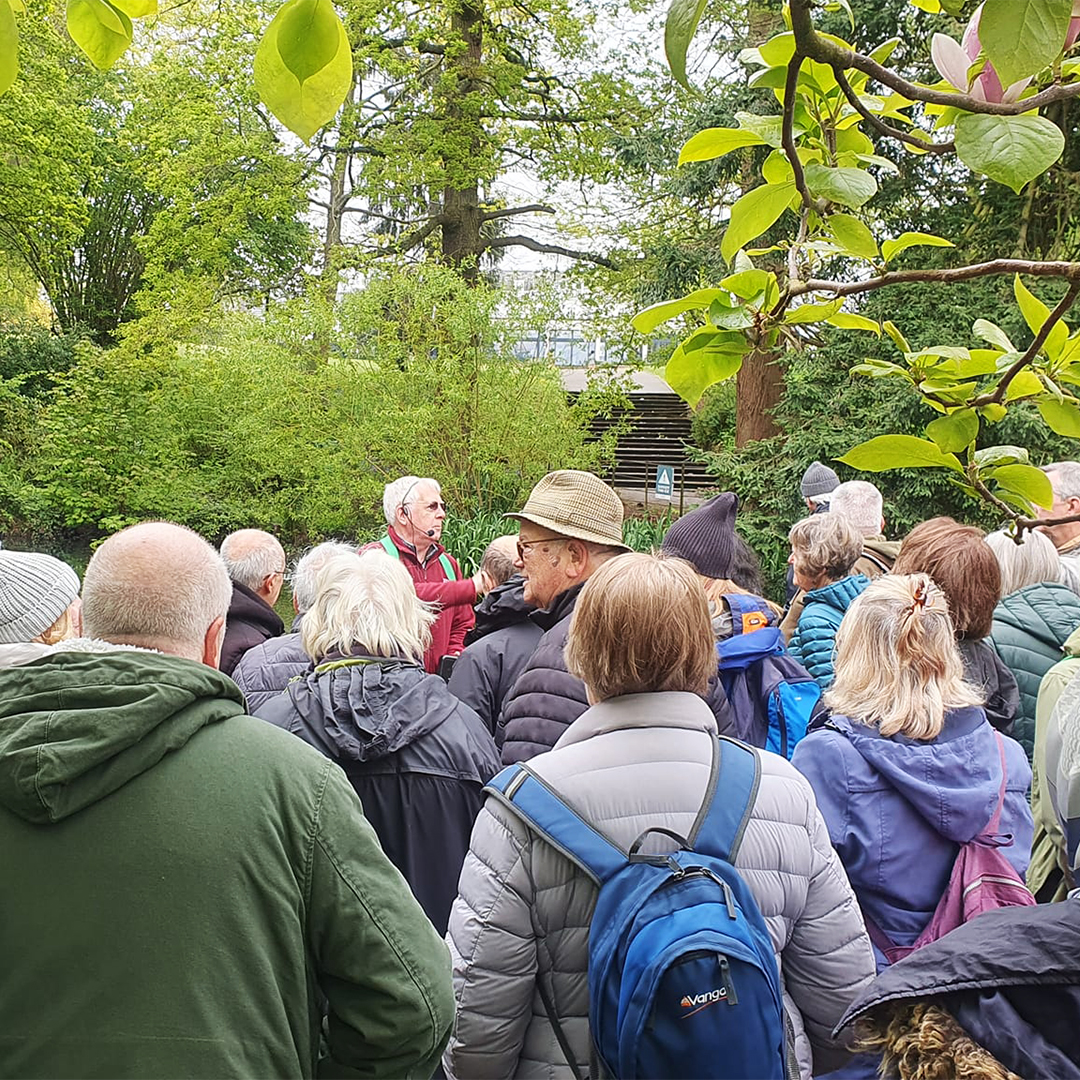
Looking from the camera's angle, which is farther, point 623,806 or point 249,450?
point 249,450

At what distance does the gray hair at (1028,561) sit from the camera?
145 inches

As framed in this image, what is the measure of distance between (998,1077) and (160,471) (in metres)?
13.7

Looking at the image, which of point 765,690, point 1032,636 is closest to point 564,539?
point 765,690

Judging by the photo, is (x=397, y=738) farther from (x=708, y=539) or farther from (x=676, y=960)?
(x=708, y=539)

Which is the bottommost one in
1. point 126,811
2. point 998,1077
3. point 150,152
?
point 998,1077

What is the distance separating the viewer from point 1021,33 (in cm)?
55

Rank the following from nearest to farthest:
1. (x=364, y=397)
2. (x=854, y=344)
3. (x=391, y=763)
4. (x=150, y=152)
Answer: (x=391, y=763)
(x=854, y=344)
(x=364, y=397)
(x=150, y=152)

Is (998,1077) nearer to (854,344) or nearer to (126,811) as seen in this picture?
(126,811)

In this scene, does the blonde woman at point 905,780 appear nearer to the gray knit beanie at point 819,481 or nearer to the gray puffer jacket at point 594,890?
the gray puffer jacket at point 594,890

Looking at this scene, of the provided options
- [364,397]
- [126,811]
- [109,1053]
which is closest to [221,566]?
[126,811]

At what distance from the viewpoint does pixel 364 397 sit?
1058 cm

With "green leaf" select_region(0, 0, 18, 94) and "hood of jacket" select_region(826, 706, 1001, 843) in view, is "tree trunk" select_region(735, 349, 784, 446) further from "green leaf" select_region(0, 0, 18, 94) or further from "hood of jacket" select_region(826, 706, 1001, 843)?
"green leaf" select_region(0, 0, 18, 94)

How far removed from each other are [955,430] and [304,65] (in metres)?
0.77

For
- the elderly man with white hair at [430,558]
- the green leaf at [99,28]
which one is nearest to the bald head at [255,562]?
the elderly man with white hair at [430,558]
